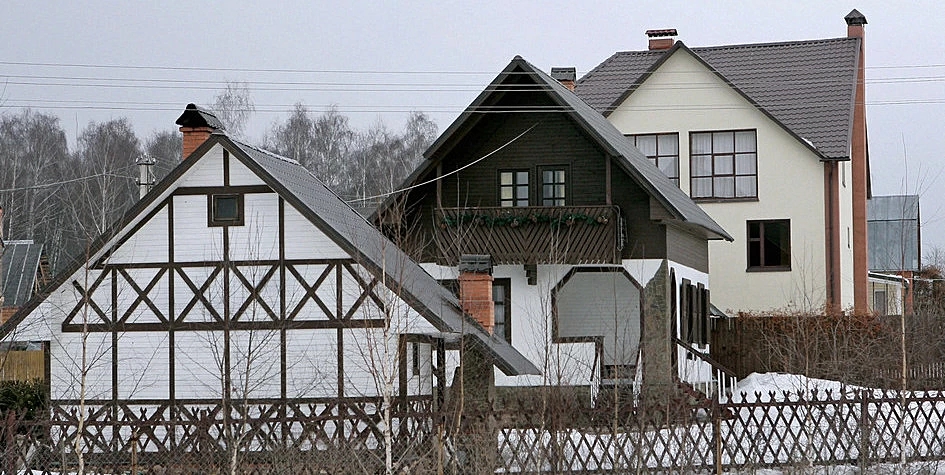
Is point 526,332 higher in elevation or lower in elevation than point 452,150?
lower

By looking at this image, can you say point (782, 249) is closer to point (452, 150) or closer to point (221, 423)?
point (452, 150)

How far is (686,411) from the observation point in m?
16.7

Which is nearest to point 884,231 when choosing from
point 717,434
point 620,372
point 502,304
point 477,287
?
point 502,304

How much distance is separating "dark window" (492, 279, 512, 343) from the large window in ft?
34.9

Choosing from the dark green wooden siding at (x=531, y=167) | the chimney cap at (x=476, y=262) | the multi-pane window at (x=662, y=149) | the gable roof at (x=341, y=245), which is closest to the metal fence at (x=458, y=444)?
the gable roof at (x=341, y=245)

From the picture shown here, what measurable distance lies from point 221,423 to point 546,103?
10968 millimetres

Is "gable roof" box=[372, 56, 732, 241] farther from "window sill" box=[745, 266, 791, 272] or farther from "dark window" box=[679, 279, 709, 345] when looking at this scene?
"window sill" box=[745, 266, 791, 272]

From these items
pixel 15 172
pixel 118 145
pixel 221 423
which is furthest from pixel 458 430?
pixel 118 145

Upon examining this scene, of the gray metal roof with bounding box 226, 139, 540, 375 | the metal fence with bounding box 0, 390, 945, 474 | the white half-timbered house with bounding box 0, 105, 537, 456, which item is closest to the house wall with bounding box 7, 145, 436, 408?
the white half-timbered house with bounding box 0, 105, 537, 456

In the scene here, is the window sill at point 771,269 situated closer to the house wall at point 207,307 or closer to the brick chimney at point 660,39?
the brick chimney at point 660,39

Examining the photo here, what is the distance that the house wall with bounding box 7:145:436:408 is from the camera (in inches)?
753

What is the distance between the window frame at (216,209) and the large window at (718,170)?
57.4ft

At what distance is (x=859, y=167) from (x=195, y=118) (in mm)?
22875

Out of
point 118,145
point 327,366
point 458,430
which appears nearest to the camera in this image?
point 458,430
